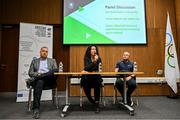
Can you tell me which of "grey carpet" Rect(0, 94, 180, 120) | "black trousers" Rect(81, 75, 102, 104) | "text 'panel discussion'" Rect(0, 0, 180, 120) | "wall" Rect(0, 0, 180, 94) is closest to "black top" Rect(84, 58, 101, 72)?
"black trousers" Rect(81, 75, 102, 104)

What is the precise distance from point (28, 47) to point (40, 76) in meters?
1.50

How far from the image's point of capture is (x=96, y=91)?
3.65 metres

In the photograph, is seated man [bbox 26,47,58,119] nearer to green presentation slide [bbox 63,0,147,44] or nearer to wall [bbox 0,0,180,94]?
wall [bbox 0,0,180,94]

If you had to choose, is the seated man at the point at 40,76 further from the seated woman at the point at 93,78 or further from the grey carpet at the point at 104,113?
the seated woman at the point at 93,78

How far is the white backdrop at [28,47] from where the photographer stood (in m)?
4.68

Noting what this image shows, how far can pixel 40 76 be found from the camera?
352cm

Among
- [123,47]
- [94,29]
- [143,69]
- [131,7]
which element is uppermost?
[131,7]

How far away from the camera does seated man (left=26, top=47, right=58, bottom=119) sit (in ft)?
11.1

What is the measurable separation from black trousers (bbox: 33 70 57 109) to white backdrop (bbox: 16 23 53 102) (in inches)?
44.4

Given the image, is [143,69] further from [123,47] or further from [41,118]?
[41,118]

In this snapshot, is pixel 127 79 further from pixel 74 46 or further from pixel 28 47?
pixel 28 47

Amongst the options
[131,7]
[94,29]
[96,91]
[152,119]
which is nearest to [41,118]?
[96,91]

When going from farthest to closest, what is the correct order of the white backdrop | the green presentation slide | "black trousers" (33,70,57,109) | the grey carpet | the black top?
the green presentation slide
the white backdrop
the black top
"black trousers" (33,70,57,109)
the grey carpet

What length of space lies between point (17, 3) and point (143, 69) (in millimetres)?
3798
